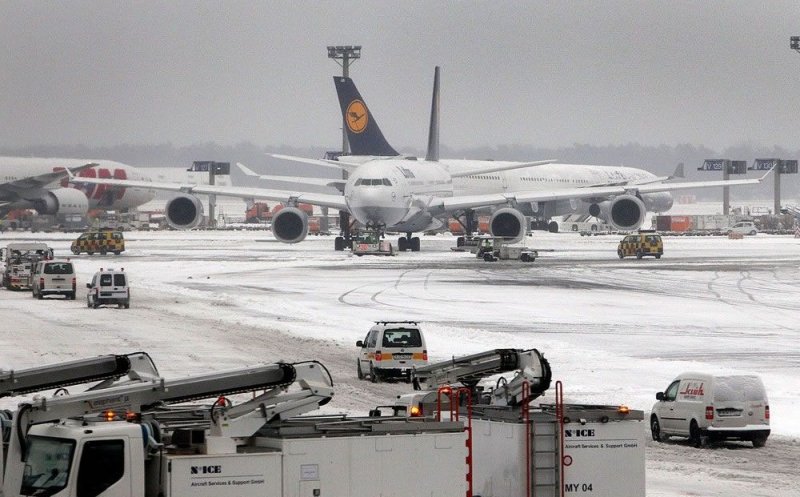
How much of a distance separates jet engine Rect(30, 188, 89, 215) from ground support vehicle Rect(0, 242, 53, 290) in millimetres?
59768

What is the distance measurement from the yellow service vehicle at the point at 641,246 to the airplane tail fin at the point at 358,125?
36.8 m

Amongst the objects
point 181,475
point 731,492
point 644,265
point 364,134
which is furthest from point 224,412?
point 364,134

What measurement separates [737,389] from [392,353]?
10691 millimetres

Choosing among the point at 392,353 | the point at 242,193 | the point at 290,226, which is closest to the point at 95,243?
the point at 242,193

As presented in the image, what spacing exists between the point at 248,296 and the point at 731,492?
131 ft

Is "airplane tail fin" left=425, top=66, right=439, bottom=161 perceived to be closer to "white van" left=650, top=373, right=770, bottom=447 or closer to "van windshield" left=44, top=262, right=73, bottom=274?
"van windshield" left=44, top=262, right=73, bottom=274

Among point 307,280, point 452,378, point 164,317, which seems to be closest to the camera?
point 452,378

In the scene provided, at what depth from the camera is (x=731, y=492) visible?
73.3 feet

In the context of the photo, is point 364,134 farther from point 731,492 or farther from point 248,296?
point 731,492

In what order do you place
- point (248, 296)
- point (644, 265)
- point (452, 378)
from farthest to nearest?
1. point (644, 265)
2. point (248, 296)
3. point (452, 378)

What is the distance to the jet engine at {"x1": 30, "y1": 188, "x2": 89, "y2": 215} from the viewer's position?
133000 millimetres

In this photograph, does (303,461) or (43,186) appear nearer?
(303,461)

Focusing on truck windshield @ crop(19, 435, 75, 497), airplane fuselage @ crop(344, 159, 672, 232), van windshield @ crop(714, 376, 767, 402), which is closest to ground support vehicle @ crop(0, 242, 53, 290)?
airplane fuselage @ crop(344, 159, 672, 232)

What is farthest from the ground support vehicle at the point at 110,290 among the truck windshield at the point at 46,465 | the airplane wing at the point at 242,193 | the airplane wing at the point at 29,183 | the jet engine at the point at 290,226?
the airplane wing at the point at 29,183
